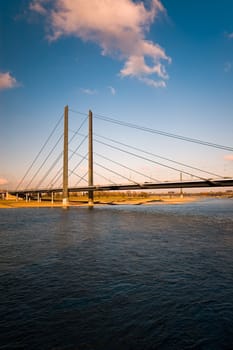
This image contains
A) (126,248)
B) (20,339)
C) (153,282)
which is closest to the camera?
(20,339)

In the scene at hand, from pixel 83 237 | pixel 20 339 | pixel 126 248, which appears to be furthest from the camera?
pixel 83 237

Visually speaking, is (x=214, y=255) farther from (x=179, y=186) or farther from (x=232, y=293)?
(x=179, y=186)

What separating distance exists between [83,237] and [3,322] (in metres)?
14.7

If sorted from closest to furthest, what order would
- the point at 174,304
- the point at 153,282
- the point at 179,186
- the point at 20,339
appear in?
the point at 20,339 → the point at 174,304 → the point at 153,282 → the point at 179,186

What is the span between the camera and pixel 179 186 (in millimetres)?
61062

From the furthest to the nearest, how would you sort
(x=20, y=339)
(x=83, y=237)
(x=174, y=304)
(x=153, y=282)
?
(x=83, y=237) < (x=153, y=282) < (x=174, y=304) < (x=20, y=339)

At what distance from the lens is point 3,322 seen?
7.22 meters

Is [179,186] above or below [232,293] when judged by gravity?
above

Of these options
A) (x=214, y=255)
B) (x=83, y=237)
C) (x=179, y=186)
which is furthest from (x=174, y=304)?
(x=179, y=186)

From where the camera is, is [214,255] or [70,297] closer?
[70,297]

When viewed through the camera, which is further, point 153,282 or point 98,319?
point 153,282

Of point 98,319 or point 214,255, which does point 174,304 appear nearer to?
point 98,319

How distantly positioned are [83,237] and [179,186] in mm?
43262

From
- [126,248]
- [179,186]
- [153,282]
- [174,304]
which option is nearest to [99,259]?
[126,248]
